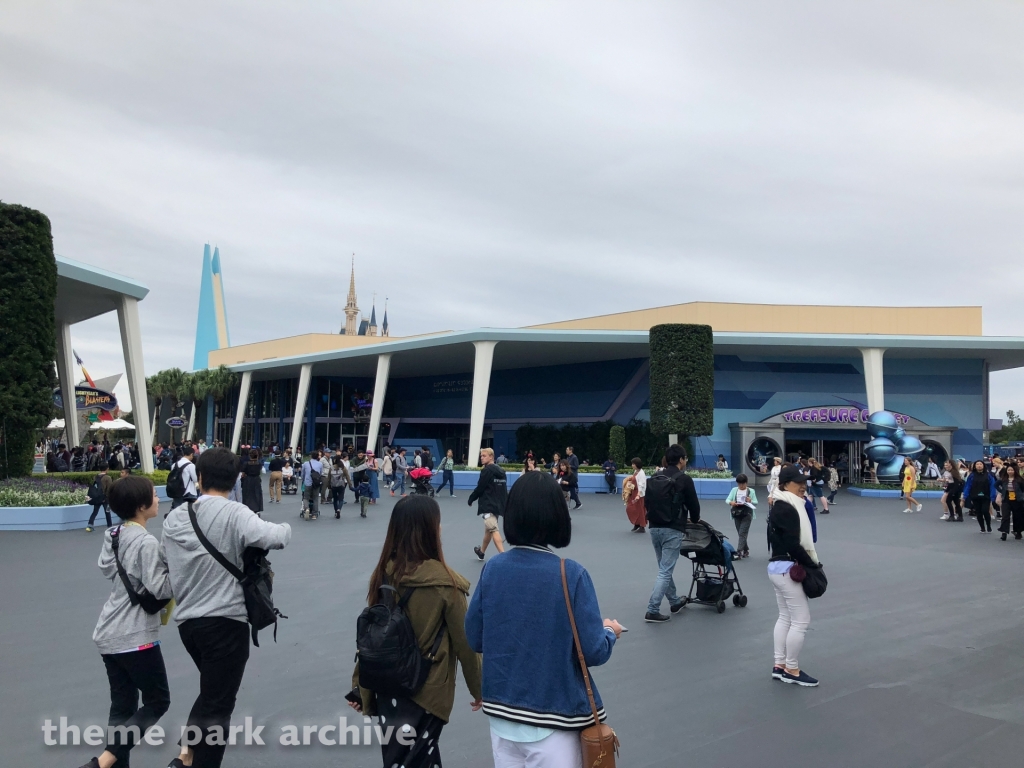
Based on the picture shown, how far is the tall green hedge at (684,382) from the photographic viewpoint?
870 inches

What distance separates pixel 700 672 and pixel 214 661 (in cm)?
349

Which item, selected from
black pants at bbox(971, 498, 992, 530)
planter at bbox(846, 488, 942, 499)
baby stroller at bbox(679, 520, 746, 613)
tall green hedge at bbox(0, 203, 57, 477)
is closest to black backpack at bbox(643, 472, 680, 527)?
baby stroller at bbox(679, 520, 746, 613)

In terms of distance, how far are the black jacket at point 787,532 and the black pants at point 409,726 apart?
3.04m

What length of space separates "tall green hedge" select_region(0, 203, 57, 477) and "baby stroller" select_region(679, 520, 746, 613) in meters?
13.7

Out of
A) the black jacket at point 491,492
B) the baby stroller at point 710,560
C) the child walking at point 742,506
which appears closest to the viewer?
the baby stroller at point 710,560

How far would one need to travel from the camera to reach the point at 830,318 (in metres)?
28.0

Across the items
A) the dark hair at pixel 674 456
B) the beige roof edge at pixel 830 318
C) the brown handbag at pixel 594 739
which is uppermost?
the beige roof edge at pixel 830 318

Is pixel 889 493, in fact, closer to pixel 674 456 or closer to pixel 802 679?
pixel 674 456

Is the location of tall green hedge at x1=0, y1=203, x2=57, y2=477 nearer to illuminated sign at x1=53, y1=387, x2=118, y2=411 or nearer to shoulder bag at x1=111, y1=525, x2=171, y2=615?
shoulder bag at x1=111, y1=525, x2=171, y2=615

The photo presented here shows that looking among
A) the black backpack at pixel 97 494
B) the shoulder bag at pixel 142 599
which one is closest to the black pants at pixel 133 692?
the shoulder bag at pixel 142 599

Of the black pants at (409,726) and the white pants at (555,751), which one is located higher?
the white pants at (555,751)

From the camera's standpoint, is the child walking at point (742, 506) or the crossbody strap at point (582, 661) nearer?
the crossbody strap at point (582, 661)

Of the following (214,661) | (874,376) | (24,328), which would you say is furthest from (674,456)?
(874,376)

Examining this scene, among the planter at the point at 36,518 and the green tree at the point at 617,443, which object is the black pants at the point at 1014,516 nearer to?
the green tree at the point at 617,443
